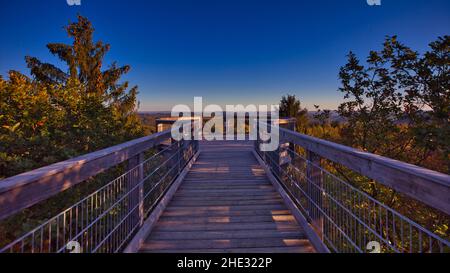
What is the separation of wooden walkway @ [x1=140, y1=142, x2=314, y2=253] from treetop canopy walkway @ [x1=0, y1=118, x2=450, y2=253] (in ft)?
0.04

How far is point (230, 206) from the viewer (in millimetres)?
3637

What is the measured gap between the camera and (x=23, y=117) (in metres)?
4.88

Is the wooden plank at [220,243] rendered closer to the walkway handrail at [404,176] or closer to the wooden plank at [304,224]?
the wooden plank at [304,224]

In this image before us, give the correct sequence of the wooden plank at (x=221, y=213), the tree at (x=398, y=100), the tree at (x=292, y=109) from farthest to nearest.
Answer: the tree at (x=292, y=109)
the tree at (x=398, y=100)
the wooden plank at (x=221, y=213)

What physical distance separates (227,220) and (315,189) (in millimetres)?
1203

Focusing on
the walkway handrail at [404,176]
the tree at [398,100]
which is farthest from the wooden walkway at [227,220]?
the tree at [398,100]

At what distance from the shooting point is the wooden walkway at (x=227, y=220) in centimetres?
257

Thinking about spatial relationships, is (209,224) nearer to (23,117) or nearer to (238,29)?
(23,117)

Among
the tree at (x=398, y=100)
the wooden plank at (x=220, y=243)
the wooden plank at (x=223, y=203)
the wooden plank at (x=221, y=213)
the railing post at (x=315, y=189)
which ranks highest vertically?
the tree at (x=398, y=100)

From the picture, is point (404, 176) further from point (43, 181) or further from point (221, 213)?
point (221, 213)

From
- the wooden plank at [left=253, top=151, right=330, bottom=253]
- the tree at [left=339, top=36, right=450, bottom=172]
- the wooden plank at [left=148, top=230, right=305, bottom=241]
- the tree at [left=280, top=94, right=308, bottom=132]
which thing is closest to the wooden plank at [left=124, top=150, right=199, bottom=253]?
the wooden plank at [left=148, top=230, right=305, bottom=241]

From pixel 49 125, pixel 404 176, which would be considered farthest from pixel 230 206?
pixel 49 125

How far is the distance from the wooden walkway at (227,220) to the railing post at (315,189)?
0.24 m
